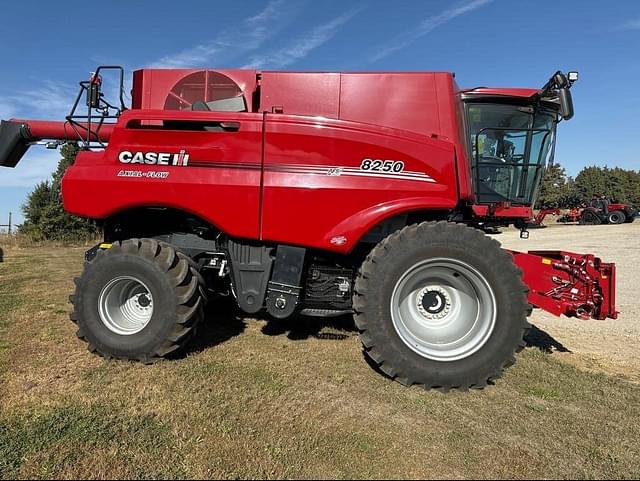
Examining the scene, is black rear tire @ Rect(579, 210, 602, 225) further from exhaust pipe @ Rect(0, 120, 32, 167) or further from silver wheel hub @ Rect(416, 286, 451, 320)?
exhaust pipe @ Rect(0, 120, 32, 167)

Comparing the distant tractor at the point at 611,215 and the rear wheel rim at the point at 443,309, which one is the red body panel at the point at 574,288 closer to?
the rear wheel rim at the point at 443,309

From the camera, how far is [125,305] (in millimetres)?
4316

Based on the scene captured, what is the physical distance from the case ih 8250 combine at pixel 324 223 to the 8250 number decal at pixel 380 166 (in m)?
0.01

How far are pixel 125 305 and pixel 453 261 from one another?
3.06 m

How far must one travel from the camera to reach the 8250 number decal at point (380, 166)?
3955mm

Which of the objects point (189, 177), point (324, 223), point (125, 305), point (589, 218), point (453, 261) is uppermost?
point (589, 218)

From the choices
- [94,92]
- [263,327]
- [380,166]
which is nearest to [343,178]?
[380,166]

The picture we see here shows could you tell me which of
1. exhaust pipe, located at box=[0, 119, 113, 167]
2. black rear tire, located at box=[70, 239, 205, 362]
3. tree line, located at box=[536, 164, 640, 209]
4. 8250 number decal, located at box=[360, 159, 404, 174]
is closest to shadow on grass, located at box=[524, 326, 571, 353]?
8250 number decal, located at box=[360, 159, 404, 174]

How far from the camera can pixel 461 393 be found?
3.60m

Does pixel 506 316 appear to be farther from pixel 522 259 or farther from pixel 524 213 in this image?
pixel 524 213

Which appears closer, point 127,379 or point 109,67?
point 127,379

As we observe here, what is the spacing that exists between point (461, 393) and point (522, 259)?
167cm

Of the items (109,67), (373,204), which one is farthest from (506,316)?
(109,67)

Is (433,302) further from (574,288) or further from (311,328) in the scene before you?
(311,328)
